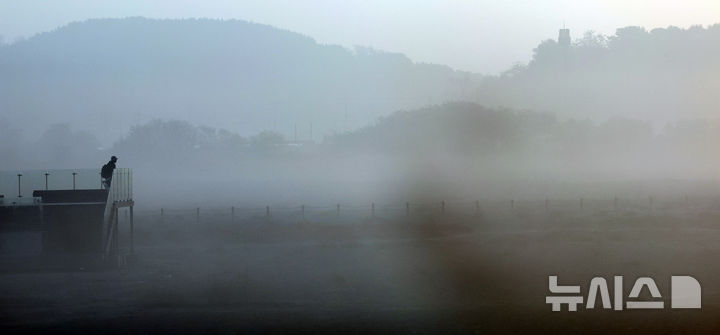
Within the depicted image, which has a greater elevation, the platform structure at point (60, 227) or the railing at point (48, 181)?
the railing at point (48, 181)

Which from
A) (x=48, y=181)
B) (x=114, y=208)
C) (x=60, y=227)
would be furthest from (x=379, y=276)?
(x=48, y=181)

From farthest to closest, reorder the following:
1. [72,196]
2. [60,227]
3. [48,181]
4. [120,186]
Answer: [48,181] → [120,186] → [72,196] → [60,227]

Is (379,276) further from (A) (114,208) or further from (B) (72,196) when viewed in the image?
(B) (72,196)

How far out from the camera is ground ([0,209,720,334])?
66.6ft

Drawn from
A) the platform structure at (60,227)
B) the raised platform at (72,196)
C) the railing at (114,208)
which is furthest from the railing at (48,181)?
the platform structure at (60,227)

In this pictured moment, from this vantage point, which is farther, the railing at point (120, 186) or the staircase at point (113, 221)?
the railing at point (120, 186)

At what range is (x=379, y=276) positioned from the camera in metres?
28.4

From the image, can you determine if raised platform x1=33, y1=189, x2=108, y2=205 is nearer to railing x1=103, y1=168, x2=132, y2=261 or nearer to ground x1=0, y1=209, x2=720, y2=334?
railing x1=103, y1=168, x2=132, y2=261

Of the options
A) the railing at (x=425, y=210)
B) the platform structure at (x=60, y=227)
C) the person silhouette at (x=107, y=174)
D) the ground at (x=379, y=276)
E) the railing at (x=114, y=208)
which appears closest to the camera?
the ground at (x=379, y=276)

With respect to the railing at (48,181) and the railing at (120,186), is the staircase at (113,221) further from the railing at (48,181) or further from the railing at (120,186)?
the railing at (48,181)

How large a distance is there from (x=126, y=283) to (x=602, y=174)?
50569 mm

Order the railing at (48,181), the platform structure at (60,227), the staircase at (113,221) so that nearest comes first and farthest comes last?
1. the platform structure at (60,227)
2. the staircase at (113,221)
3. the railing at (48,181)

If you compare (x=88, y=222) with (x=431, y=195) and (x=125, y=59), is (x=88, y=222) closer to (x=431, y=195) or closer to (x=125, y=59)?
(x=431, y=195)

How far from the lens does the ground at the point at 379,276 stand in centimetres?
2031
